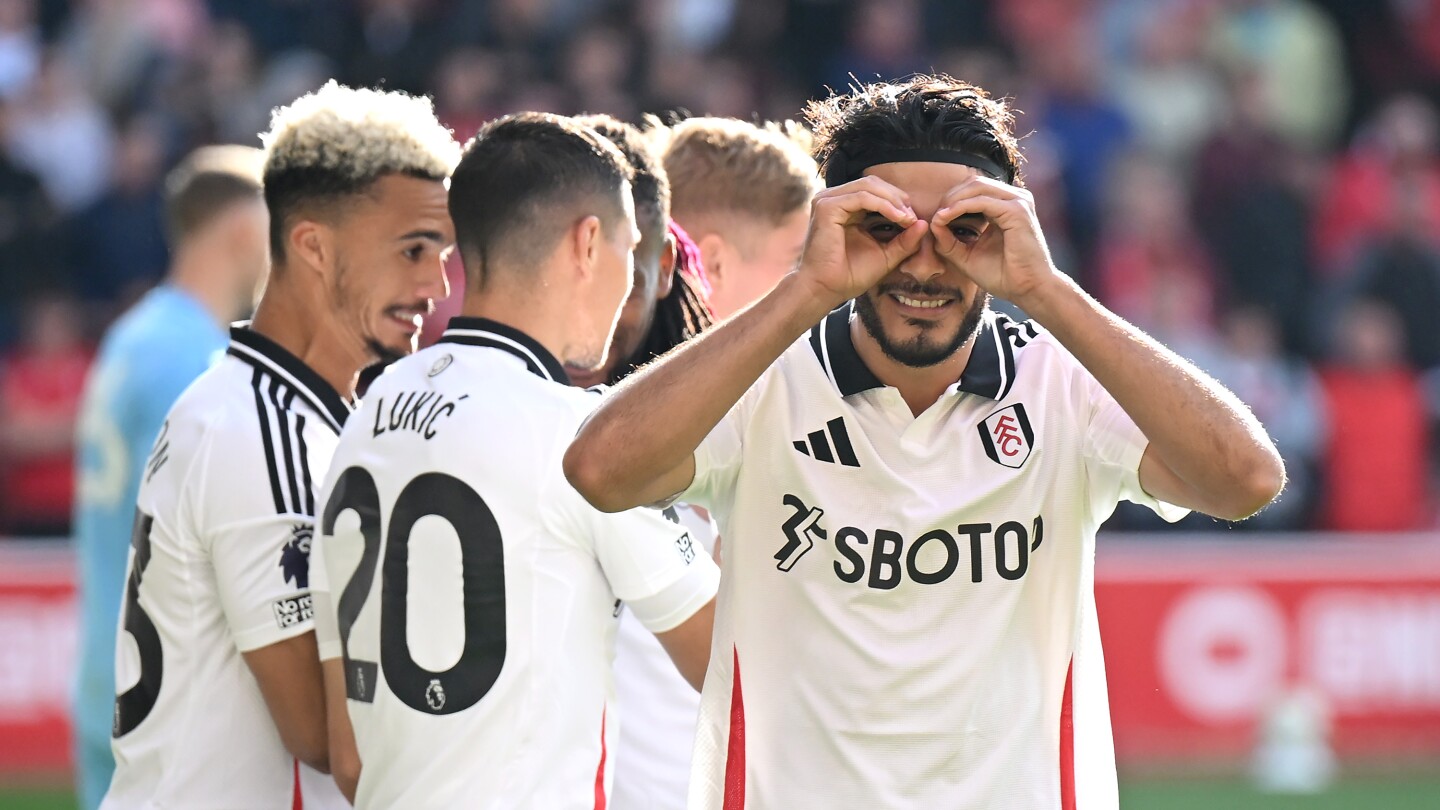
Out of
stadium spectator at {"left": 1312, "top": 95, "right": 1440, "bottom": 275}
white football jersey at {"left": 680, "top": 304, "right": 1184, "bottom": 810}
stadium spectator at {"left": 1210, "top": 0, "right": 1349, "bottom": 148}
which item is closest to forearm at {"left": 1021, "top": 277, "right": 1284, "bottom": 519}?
white football jersey at {"left": 680, "top": 304, "right": 1184, "bottom": 810}

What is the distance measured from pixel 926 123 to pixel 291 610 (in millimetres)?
1569

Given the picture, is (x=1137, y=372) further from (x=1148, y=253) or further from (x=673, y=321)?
(x=1148, y=253)

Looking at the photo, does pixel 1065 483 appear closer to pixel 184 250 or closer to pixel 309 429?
pixel 309 429

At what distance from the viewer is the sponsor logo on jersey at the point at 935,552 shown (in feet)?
9.46

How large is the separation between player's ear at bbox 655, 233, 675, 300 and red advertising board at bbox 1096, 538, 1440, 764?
17.9 feet

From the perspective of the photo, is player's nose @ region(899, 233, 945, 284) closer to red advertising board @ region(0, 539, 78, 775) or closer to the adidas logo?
the adidas logo

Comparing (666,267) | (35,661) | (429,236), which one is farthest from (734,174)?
(35,661)

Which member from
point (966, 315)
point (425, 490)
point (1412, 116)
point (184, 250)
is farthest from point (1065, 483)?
point (1412, 116)

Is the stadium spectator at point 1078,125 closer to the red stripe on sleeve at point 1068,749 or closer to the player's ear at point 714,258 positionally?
the player's ear at point 714,258

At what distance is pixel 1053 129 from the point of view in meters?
12.2

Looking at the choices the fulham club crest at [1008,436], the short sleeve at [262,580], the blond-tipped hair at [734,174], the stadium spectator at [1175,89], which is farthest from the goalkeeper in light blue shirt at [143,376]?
the stadium spectator at [1175,89]

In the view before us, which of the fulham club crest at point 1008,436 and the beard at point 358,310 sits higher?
the beard at point 358,310

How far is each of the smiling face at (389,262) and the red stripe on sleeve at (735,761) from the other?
128 centimetres

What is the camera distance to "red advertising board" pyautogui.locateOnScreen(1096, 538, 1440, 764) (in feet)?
29.5
